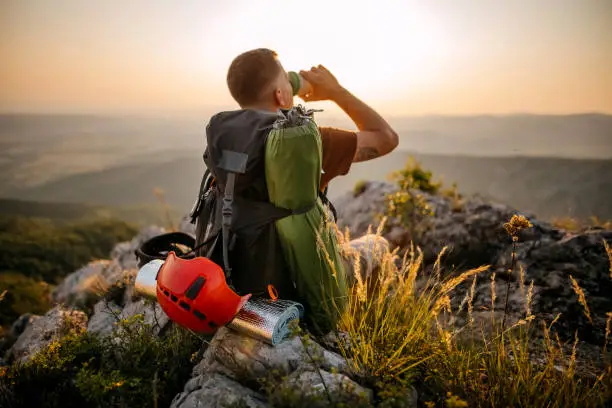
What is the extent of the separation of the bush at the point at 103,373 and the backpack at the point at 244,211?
720mm

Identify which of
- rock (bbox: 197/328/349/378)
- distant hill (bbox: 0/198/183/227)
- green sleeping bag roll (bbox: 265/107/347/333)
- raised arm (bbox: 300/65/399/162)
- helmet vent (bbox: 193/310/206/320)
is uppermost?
raised arm (bbox: 300/65/399/162)

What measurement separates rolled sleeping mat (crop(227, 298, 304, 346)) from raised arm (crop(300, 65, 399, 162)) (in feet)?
4.24

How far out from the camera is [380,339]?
8.47ft

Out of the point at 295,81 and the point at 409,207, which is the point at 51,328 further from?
the point at 409,207

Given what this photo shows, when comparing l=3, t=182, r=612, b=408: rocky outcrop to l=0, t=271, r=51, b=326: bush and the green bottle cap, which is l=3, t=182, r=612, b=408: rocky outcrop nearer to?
l=0, t=271, r=51, b=326: bush

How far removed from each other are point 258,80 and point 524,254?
14.8 feet

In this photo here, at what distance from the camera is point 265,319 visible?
93.0 inches

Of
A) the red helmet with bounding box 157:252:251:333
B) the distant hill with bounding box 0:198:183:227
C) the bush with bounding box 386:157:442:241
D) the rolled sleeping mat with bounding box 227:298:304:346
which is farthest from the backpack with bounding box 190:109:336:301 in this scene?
the distant hill with bounding box 0:198:183:227

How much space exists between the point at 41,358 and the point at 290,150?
7.94 ft

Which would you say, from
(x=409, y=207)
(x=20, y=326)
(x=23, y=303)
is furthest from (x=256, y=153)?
(x=23, y=303)

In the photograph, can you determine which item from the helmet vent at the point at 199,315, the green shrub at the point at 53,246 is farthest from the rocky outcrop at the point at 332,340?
the green shrub at the point at 53,246

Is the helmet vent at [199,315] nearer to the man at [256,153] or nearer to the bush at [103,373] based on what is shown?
the bush at [103,373]

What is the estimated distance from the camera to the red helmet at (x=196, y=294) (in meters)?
2.12

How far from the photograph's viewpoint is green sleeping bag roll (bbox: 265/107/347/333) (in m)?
2.28
